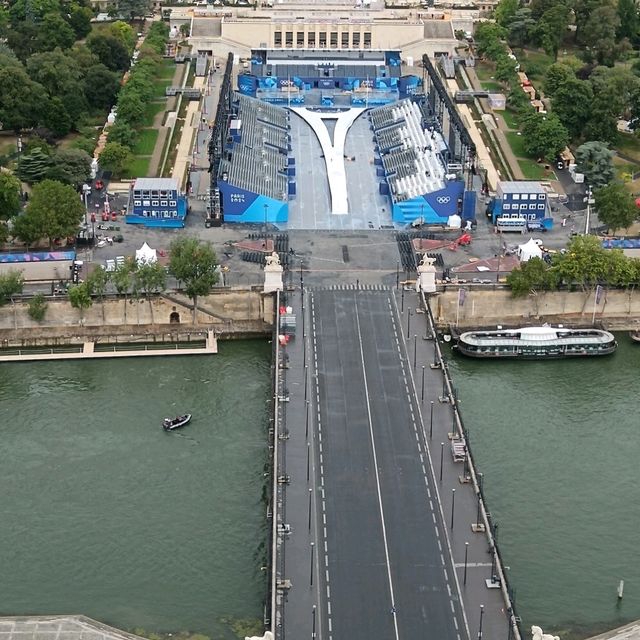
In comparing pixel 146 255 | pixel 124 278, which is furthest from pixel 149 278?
pixel 146 255

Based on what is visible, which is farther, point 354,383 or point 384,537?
point 354,383

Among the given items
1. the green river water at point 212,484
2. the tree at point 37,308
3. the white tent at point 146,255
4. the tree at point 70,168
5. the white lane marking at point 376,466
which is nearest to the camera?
the white lane marking at point 376,466

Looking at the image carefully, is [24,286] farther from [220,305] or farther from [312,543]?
[312,543]

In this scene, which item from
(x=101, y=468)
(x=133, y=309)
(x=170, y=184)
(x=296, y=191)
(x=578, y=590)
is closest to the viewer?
(x=578, y=590)

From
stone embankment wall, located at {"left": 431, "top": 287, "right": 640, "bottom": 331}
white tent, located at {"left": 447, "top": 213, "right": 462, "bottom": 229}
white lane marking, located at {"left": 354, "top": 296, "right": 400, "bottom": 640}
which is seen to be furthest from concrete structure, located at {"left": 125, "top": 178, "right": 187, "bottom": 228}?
stone embankment wall, located at {"left": 431, "top": 287, "right": 640, "bottom": 331}

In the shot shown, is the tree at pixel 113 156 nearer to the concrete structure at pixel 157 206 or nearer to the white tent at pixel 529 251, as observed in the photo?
the concrete structure at pixel 157 206

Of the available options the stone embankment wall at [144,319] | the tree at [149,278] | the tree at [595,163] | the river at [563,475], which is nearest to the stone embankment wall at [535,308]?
the river at [563,475]

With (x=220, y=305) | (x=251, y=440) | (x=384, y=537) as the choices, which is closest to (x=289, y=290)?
(x=220, y=305)
